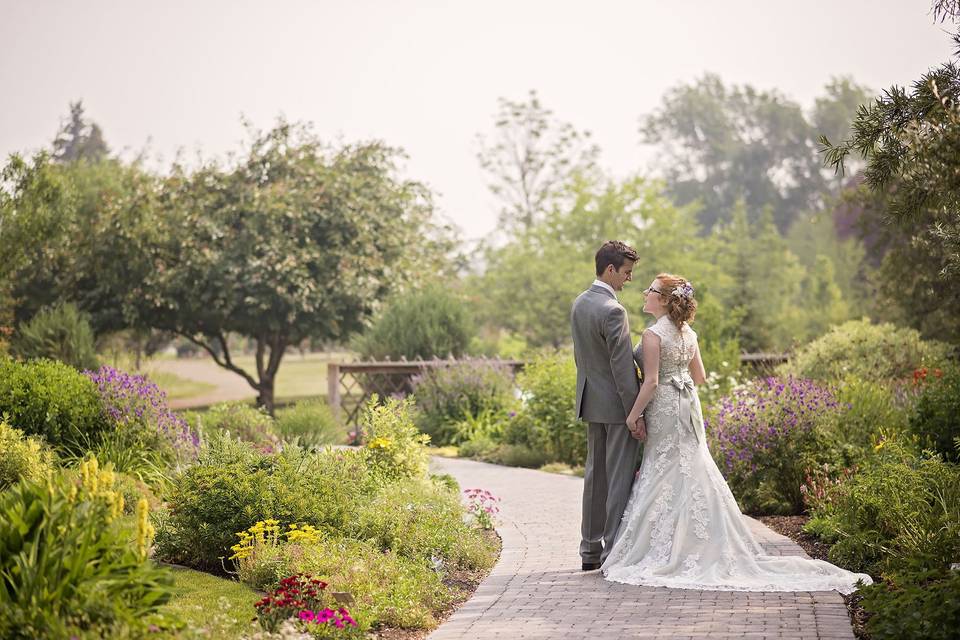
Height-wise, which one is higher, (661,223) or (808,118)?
(808,118)

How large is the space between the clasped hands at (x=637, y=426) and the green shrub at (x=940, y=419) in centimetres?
315

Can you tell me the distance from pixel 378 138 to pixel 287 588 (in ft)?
71.1

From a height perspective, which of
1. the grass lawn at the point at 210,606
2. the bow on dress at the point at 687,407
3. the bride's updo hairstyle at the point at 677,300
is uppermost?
the bride's updo hairstyle at the point at 677,300

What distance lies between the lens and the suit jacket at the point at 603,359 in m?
7.03

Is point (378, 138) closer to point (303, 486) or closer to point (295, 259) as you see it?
point (295, 259)

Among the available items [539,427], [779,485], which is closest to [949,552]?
[779,485]

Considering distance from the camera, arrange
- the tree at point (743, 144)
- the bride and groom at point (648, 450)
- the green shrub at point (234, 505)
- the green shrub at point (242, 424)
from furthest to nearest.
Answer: the tree at point (743, 144), the green shrub at point (242, 424), the green shrub at point (234, 505), the bride and groom at point (648, 450)

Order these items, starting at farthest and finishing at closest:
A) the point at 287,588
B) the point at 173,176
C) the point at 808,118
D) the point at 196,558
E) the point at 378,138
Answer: the point at 808,118 < the point at 378,138 < the point at 173,176 < the point at 196,558 < the point at 287,588

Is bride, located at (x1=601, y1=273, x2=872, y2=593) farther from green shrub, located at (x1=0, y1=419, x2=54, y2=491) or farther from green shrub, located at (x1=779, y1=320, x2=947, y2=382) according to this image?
green shrub, located at (x1=779, y1=320, x2=947, y2=382)

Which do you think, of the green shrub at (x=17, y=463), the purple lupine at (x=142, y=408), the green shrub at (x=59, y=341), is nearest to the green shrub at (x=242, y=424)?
the purple lupine at (x=142, y=408)

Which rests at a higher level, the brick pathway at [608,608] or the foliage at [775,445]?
the foliage at [775,445]

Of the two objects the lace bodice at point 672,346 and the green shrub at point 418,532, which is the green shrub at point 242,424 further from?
the lace bodice at point 672,346

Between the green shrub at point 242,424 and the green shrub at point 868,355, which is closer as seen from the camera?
the green shrub at point 242,424

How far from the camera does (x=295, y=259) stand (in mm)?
22703
